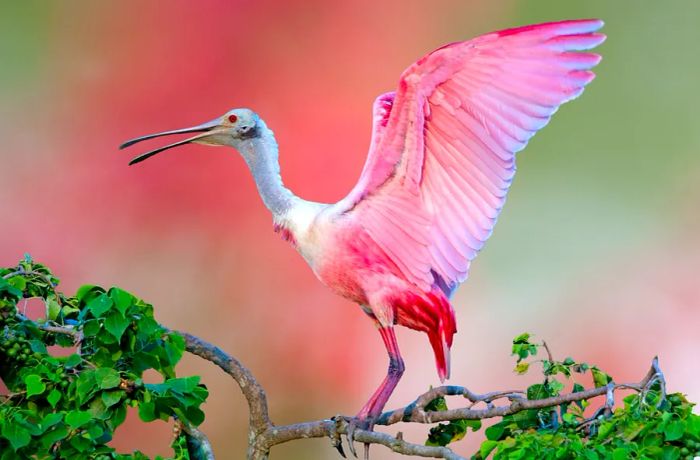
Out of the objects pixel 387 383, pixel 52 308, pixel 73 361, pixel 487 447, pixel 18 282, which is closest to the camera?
pixel 73 361

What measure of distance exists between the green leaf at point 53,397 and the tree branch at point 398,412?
478 mm

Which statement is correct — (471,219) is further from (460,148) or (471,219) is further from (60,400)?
(60,400)

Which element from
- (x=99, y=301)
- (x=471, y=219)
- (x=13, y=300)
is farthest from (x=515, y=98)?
(x=13, y=300)

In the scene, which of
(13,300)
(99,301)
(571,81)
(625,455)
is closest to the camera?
(625,455)

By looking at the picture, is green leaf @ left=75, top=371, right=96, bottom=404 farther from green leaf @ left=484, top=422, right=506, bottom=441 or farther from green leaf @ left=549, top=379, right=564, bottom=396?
green leaf @ left=549, top=379, right=564, bottom=396

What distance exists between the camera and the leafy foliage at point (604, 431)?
2174 millimetres

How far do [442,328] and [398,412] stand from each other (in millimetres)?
247

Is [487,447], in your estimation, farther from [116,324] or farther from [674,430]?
[116,324]

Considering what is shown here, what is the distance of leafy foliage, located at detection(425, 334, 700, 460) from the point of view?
7.13 feet

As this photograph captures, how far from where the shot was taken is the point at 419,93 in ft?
8.73

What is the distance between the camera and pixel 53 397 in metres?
2.22

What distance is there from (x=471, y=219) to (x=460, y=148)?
0.18m

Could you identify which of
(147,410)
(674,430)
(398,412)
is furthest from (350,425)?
(674,430)

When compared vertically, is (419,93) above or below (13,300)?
above
